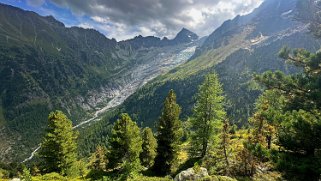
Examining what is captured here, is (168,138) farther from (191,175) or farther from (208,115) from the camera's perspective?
(191,175)

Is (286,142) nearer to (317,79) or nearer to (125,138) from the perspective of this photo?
(317,79)

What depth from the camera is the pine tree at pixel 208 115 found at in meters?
50.6

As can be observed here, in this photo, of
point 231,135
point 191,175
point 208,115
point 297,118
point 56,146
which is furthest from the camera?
point 56,146

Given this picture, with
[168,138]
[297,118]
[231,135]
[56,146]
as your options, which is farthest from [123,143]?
[297,118]

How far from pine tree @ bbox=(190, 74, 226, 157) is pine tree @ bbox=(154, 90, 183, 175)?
9.84 ft

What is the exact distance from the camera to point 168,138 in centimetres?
5181

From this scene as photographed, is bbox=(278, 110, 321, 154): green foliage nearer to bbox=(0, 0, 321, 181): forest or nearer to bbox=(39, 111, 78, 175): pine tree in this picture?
bbox=(0, 0, 321, 181): forest

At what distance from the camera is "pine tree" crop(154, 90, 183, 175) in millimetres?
51438

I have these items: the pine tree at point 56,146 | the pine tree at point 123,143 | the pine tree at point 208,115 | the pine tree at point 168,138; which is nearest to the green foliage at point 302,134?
the pine tree at point 208,115

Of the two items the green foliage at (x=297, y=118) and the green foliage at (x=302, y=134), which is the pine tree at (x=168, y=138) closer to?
the green foliage at (x=297, y=118)

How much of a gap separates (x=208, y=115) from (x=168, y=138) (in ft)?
26.4

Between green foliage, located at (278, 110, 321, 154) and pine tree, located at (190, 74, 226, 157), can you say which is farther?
pine tree, located at (190, 74, 226, 157)

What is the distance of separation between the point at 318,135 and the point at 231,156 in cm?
2479

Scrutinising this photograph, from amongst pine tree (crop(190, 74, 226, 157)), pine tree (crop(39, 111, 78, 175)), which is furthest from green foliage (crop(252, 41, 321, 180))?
pine tree (crop(39, 111, 78, 175))
